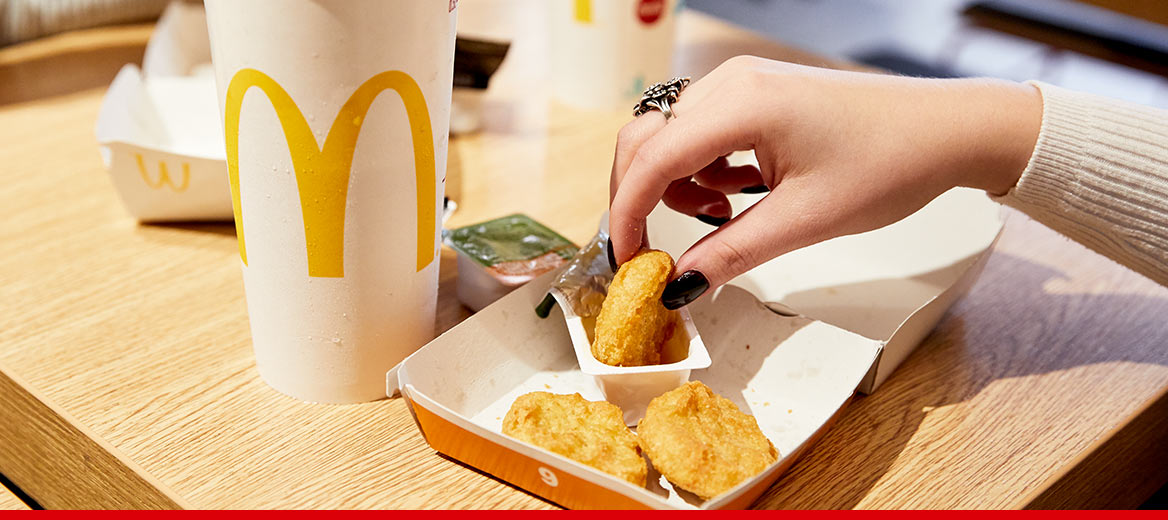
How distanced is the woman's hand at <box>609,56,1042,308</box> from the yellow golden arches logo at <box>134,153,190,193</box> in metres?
0.48

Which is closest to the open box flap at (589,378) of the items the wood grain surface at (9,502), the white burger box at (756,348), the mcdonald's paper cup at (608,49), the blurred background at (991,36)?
the white burger box at (756,348)

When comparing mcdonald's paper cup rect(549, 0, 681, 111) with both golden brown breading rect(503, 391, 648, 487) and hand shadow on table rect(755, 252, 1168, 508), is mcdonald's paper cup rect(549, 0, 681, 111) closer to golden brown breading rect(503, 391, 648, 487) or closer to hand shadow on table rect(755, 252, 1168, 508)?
hand shadow on table rect(755, 252, 1168, 508)

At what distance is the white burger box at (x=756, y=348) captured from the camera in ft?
2.05

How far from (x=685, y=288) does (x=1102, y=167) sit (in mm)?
386

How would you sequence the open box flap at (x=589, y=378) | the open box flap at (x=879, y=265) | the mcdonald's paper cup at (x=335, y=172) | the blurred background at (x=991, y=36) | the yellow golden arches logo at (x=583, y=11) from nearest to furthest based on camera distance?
the mcdonald's paper cup at (x=335, y=172), the open box flap at (x=589, y=378), the open box flap at (x=879, y=265), the yellow golden arches logo at (x=583, y=11), the blurred background at (x=991, y=36)

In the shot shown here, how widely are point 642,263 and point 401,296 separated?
19 centimetres

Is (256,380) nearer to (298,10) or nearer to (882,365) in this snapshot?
(298,10)

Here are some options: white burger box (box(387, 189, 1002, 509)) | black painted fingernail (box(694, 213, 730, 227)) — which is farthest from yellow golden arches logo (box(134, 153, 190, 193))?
black painted fingernail (box(694, 213, 730, 227))

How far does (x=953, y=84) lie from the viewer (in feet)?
2.47

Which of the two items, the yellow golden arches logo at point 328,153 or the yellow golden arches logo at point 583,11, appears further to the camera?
the yellow golden arches logo at point 583,11

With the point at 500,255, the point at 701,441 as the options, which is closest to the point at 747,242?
the point at 701,441

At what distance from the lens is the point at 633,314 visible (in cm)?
69

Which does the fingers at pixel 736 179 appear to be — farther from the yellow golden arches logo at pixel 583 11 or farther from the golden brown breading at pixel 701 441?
the yellow golden arches logo at pixel 583 11

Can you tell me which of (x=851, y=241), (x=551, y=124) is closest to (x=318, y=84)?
(x=851, y=241)
